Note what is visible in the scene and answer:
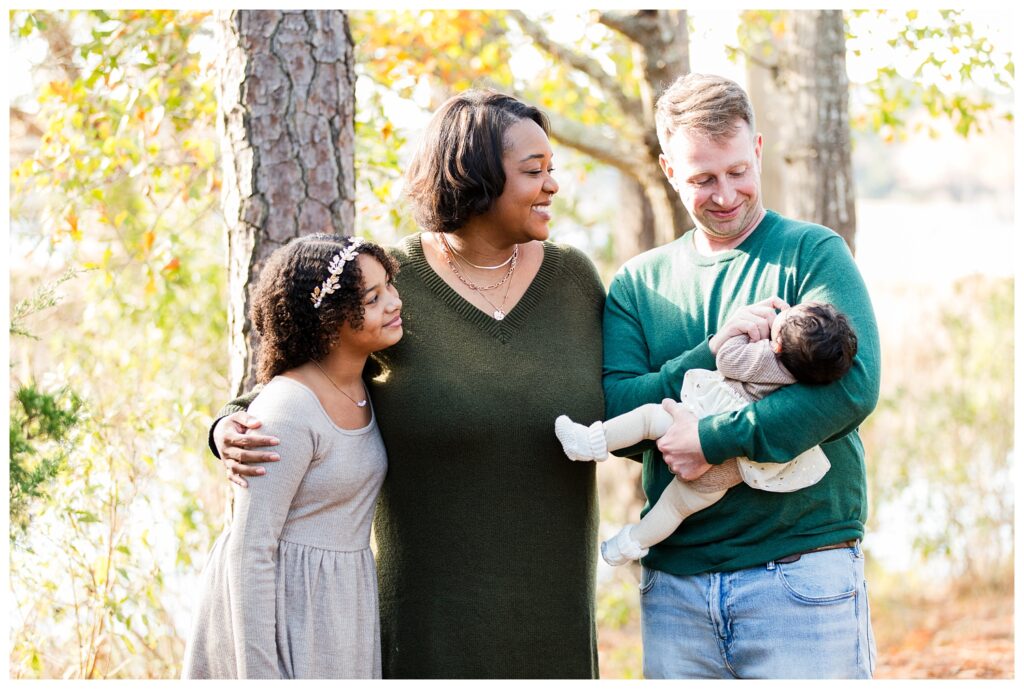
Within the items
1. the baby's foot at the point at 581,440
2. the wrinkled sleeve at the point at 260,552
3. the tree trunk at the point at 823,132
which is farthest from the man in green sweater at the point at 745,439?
the tree trunk at the point at 823,132

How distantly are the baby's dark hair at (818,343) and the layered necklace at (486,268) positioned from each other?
2.31 ft

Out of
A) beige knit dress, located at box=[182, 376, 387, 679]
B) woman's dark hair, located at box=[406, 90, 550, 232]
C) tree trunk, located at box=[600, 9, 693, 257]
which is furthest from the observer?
tree trunk, located at box=[600, 9, 693, 257]

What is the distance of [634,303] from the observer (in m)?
2.52

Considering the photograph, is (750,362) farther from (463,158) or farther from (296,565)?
(296,565)

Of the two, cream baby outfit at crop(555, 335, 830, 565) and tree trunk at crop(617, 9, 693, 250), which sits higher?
tree trunk at crop(617, 9, 693, 250)

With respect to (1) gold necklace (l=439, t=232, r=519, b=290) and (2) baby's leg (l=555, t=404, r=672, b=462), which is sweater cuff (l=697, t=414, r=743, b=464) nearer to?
(2) baby's leg (l=555, t=404, r=672, b=462)

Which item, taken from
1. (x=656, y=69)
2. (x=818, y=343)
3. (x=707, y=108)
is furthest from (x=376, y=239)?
(x=818, y=343)

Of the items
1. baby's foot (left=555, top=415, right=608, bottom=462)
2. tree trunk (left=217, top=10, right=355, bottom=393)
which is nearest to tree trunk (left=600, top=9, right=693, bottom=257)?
tree trunk (left=217, top=10, right=355, bottom=393)

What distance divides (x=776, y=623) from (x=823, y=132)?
127 inches

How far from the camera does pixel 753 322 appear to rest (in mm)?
2205

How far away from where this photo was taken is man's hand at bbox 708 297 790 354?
220cm

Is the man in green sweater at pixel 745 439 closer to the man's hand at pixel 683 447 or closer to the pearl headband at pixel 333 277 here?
the man's hand at pixel 683 447

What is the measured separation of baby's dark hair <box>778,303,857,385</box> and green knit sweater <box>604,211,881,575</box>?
4cm

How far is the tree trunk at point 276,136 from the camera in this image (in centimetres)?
309
